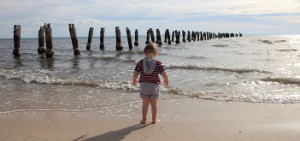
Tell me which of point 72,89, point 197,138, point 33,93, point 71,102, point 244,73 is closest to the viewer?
point 197,138

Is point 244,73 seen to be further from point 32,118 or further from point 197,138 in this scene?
point 32,118

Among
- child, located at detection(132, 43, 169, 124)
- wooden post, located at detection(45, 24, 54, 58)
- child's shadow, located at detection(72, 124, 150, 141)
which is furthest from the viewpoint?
wooden post, located at detection(45, 24, 54, 58)

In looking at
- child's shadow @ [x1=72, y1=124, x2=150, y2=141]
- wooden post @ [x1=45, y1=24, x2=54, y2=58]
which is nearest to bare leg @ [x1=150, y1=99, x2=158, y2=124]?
child's shadow @ [x1=72, y1=124, x2=150, y2=141]

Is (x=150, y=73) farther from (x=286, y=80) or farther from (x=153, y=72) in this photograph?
(x=286, y=80)

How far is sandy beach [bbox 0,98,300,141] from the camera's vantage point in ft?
10.2

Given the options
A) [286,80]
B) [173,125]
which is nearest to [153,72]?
[173,125]

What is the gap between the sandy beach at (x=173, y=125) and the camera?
3.12m

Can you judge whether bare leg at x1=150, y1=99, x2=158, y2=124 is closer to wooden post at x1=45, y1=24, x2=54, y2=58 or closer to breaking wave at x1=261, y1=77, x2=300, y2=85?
breaking wave at x1=261, y1=77, x2=300, y2=85

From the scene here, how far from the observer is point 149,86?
3.64 metres

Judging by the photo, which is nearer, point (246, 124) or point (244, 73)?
point (246, 124)

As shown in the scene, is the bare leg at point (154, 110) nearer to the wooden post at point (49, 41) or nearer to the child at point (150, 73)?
the child at point (150, 73)

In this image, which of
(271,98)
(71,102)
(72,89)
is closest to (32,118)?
(71,102)

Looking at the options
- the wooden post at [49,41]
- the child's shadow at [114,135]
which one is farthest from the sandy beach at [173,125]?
the wooden post at [49,41]

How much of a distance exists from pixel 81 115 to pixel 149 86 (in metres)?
1.23
